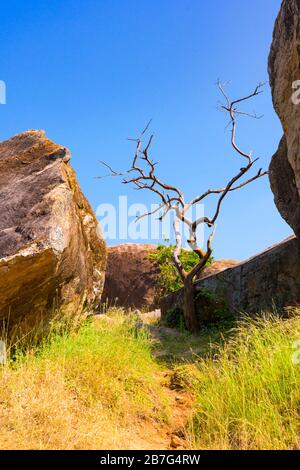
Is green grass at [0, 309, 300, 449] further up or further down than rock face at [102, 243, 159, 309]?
further down

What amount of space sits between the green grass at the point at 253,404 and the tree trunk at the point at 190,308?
5.96 m

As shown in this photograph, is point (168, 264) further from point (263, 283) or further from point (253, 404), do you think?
point (253, 404)

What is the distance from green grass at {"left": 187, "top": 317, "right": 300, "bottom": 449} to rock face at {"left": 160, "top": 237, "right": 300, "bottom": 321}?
4819 mm

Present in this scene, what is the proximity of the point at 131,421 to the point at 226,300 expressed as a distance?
7.39 meters

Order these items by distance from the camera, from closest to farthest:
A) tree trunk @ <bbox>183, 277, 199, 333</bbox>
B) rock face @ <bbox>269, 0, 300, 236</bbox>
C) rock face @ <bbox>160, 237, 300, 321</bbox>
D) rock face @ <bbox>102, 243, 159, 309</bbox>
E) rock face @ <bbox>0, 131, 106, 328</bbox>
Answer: rock face @ <bbox>0, 131, 106, 328</bbox> < rock face @ <bbox>269, 0, 300, 236</bbox> < rock face @ <bbox>160, 237, 300, 321</bbox> < tree trunk @ <bbox>183, 277, 199, 333</bbox> < rock face @ <bbox>102, 243, 159, 309</bbox>

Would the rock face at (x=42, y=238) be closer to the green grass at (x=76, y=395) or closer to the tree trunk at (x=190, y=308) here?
the green grass at (x=76, y=395)

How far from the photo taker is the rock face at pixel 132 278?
64.7 ft

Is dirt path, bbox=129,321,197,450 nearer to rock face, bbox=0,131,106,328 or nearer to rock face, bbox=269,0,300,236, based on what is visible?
rock face, bbox=0,131,106,328

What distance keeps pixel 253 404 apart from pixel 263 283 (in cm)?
684

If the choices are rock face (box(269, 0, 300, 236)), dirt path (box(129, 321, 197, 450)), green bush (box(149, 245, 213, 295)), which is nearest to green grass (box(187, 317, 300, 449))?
dirt path (box(129, 321, 197, 450))

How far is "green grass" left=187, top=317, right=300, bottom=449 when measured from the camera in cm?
414

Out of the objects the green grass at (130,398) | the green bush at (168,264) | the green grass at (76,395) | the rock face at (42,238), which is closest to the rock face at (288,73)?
the green grass at (130,398)
